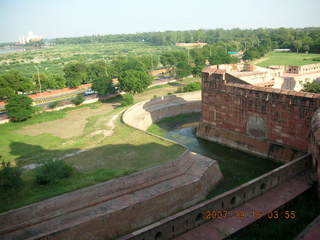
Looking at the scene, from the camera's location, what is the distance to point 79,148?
2070cm

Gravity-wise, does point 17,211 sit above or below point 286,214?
above

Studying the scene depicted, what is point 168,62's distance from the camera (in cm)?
6750

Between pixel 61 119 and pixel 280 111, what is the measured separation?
71.4ft

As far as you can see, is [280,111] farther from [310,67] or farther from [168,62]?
[168,62]

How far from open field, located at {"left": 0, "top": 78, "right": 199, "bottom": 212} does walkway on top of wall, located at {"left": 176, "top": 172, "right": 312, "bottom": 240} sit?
5.09m

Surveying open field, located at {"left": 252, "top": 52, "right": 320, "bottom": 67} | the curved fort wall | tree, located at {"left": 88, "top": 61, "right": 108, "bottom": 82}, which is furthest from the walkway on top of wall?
open field, located at {"left": 252, "top": 52, "right": 320, "bottom": 67}

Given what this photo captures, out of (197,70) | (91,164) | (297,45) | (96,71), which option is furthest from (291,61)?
(91,164)

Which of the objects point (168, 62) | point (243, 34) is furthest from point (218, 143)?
point (243, 34)

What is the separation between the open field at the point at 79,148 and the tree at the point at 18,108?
0.79 meters

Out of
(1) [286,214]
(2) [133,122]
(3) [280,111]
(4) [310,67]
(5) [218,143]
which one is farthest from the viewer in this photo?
(4) [310,67]

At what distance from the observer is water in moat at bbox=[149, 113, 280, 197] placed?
18.7m

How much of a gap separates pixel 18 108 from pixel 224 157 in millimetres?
21466

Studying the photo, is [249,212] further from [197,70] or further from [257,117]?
[197,70]

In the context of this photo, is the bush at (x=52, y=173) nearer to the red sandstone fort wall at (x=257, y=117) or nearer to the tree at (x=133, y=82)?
the red sandstone fort wall at (x=257, y=117)
